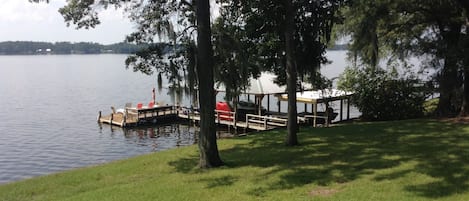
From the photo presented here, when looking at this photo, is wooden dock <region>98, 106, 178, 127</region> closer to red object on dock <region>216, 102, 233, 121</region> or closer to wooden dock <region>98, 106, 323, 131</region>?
wooden dock <region>98, 106, 323, 131</region>

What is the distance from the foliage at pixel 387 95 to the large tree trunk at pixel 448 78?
1.45 metres

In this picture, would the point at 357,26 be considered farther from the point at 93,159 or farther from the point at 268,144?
the point at 93,159

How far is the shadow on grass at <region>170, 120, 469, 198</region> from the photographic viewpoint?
31.2 ft

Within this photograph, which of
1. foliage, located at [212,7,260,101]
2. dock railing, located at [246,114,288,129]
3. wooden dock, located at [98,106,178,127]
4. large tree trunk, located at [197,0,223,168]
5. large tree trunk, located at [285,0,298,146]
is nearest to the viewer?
large tree trunk, located at [197,0,223,168]

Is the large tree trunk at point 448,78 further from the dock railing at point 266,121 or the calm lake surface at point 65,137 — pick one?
the calm lake surface at point 65,137

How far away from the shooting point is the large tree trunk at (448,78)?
64.4ft

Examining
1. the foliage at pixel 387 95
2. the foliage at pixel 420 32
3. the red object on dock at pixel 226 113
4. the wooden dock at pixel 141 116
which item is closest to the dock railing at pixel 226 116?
the red object on dock at pixel 226 113

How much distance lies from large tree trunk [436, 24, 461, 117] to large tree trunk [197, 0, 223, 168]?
38.1 ft

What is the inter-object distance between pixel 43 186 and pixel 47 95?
51481mm

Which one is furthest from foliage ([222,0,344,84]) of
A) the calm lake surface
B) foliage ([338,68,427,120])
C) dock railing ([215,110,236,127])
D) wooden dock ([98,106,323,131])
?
wooden dock ([98,106,323,131])

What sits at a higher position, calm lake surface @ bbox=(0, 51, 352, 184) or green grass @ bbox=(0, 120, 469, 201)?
green grass @ bbox=(0, 120, 469, 201)

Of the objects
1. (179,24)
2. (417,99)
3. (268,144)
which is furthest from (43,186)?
(417,99)

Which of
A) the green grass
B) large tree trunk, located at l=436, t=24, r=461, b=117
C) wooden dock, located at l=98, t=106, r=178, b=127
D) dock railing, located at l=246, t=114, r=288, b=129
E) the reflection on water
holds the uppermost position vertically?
large tree trunk, located at l=436, t=24, r=461, b=117

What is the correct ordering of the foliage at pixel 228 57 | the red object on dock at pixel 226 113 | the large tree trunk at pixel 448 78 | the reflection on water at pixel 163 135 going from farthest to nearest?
the red object on dock at pixel 226 113 < the reflection on water at pixel 163 135 < the large tree trunk at pixel 448 78 < the foliage at pixel 228 57
